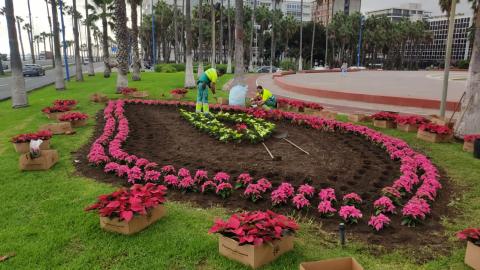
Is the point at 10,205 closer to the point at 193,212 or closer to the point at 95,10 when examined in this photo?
the point at 193,212

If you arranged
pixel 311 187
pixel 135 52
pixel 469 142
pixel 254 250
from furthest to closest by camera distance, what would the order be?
pixel 135 52, pixel 469 142, pixel 311 187, pixel 254 250

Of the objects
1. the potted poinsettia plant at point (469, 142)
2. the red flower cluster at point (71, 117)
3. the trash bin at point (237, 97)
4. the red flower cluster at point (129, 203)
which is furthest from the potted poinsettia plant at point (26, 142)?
the potted poinsettia plant at point (469, 142)

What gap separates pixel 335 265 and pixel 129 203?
245 cm

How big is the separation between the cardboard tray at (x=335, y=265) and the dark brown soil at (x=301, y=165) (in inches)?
35.5

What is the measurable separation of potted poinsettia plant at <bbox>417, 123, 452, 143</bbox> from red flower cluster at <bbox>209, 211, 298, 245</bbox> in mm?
6694

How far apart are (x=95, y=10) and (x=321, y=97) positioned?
24938mm

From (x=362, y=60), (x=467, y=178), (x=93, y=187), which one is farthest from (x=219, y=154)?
(x=362, y=60)

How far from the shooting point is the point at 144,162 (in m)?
6.75

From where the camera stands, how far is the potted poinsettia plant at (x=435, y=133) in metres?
9.12

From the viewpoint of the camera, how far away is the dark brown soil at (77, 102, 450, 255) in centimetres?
467

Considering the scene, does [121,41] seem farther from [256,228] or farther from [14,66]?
[256,228]

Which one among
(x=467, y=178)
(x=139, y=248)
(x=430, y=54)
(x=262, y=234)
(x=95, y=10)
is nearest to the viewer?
(x=262, y=234)

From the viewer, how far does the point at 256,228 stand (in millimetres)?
3799

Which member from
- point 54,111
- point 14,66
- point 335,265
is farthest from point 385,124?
point 14,66
